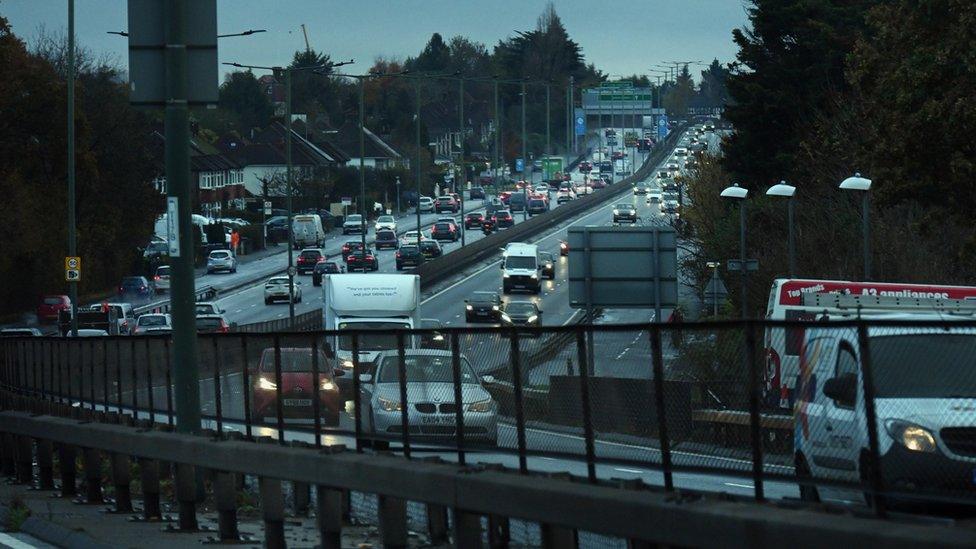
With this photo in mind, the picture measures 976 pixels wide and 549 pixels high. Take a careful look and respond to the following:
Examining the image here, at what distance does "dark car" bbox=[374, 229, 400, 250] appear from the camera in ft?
417

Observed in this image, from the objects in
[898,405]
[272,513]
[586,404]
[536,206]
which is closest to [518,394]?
[586,404]

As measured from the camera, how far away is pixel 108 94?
105m

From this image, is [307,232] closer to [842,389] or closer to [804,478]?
[842,389]

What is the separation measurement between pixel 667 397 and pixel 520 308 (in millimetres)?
60481

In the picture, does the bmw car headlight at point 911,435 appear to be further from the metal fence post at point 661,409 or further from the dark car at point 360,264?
the dark car at point 360,264

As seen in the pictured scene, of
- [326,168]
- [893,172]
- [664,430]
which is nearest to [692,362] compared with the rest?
[664,430]

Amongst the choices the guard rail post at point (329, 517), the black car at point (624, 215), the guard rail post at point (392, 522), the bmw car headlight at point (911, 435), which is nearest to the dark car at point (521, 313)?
the black car at point (624, 215)

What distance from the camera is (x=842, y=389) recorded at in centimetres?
977

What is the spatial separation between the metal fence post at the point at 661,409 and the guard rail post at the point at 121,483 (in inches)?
291

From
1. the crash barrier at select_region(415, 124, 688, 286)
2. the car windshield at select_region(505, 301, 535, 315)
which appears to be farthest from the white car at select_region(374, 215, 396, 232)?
the car windshield at select_region(505, 301, 535, 315)

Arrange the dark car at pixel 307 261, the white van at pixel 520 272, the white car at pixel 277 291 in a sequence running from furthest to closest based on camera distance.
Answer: the dark car at pixel 307 261 → the white van at pixel 520 272 → the white car at pixel 277 291

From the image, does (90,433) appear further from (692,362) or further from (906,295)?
(906,295)

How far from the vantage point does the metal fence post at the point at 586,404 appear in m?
10.8

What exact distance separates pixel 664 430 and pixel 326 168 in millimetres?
175409
